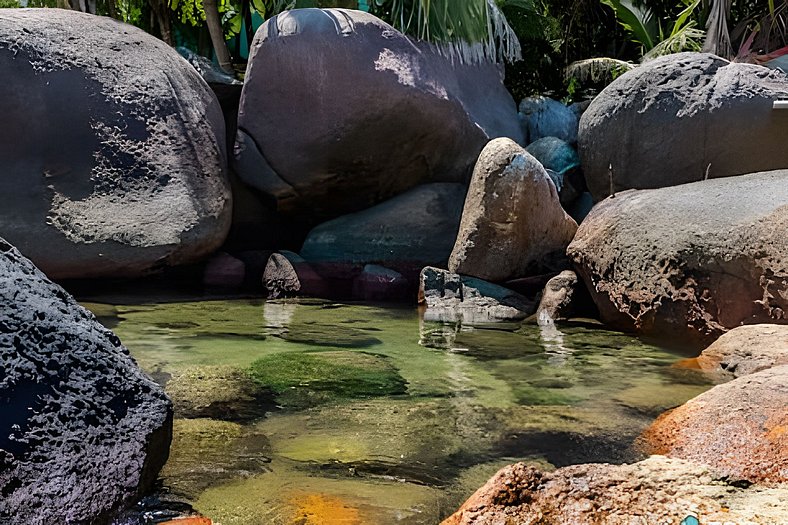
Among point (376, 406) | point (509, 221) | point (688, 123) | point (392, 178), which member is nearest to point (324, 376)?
point (376, 406)

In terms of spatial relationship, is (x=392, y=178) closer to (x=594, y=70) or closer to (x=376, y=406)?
(x=376, y=406)

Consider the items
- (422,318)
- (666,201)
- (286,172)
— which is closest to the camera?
(666,201)

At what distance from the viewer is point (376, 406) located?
3660 mm

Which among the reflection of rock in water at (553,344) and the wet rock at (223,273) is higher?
the wet rock at (223,273)

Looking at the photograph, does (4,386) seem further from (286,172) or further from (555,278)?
(286,172)

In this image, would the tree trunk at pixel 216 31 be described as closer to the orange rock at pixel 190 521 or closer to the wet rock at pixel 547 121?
the wet rock at pixel 547 121

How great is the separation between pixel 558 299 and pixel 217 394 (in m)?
3.38

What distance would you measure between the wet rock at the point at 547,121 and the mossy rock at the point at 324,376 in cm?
577

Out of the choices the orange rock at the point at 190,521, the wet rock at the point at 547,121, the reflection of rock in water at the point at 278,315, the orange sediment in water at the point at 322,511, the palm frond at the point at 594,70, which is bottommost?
the reflection of rock in water at the point at 278,315

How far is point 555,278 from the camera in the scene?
648 centimetres

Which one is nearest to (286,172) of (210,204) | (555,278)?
(210,204)

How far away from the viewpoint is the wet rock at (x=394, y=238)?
25.6 ft

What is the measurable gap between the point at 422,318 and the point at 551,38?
9210 millimetres

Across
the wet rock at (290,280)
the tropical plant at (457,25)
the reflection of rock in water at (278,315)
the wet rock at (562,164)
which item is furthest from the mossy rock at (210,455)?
the tropical plant at (457,25)
